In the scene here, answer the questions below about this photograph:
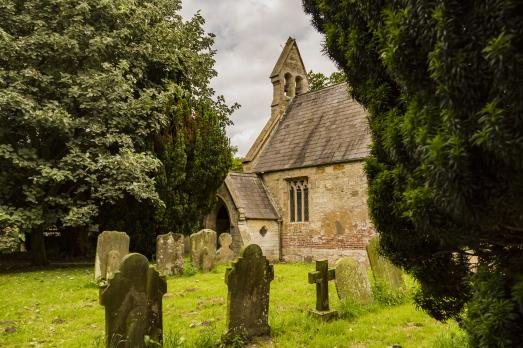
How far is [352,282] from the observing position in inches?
294

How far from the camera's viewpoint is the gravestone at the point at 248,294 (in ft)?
18.5

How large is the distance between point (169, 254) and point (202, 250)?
1165 mm

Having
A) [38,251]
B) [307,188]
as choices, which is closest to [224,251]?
[307,188]

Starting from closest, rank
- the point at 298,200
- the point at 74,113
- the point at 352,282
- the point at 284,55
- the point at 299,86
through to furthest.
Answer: the point at 352,282
the point at 74,113
the point at 298,200
the point at 284,55
the point at 299,86

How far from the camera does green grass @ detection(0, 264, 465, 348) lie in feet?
18.7

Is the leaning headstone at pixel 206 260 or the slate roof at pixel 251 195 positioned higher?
the slate roof at pixel 251 195

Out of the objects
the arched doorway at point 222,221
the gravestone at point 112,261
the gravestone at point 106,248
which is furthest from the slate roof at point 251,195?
the gravestone at point 112,261

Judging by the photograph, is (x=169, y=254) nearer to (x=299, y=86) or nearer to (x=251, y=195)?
(x=251, y=195)

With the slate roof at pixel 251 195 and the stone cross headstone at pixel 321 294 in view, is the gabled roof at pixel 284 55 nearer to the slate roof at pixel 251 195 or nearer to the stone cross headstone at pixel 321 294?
the slate roof at pixel 251 195

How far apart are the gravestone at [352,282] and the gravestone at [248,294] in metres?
1.83

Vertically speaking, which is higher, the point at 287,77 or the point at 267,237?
the point at 287,77

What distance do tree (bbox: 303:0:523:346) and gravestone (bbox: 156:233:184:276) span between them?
8.72 metres

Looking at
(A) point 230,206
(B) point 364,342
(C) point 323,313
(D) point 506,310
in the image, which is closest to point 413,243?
(D) point 506,310

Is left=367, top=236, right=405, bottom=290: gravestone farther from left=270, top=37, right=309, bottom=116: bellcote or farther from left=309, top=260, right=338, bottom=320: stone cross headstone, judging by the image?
left=270, top=37, right=309, bottom=116: bellcote
